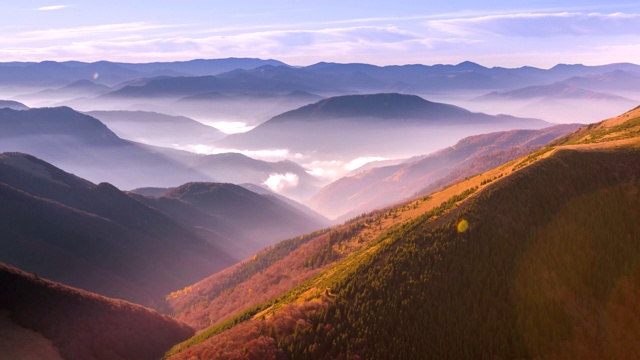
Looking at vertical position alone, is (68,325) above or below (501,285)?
below

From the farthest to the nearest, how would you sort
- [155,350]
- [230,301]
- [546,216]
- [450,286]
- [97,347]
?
[230,301]
[155,350]
[97,347]
[546,216]
[450,286]

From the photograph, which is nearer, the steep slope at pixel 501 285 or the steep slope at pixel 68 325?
the steep slope at pixel 501 285

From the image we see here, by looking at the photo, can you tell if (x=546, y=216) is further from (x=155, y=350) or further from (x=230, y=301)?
(x=230, y=301)

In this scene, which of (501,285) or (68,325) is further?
(68,325)

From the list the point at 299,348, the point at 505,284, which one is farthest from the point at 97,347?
the point at 505,284
